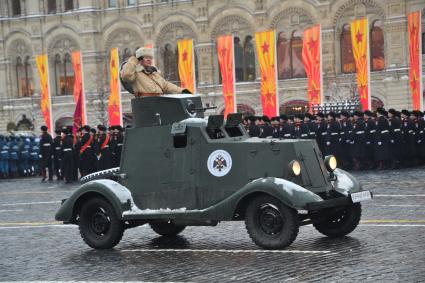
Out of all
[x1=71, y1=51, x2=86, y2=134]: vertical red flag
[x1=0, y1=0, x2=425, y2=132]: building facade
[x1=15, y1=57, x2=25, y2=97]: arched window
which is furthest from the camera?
[x1=15, y1=57, x2=25, y2=97]: arched window

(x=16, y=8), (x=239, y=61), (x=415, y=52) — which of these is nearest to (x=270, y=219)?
(x=415, y=52)

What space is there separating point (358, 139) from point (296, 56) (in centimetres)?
2169

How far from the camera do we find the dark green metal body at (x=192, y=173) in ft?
32.3

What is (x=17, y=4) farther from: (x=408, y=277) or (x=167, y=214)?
(x=408, y=277)

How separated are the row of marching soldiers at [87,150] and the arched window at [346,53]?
19757 mm

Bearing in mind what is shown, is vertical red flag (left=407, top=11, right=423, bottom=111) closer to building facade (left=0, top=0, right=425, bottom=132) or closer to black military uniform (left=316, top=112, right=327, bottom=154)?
black military uniform (left=316, top=112, right=327, bottom=154)

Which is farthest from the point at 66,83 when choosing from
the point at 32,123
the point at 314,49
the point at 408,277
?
the point at 408,277

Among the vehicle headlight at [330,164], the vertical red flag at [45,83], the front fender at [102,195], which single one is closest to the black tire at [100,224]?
the front fender at [102,195]

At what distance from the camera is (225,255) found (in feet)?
32.0

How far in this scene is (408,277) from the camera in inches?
307

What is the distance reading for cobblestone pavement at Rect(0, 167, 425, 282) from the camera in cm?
841

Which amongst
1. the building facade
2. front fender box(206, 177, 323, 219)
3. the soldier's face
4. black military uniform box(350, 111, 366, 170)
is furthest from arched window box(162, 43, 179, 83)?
front fender box(206, 177, 323, 219)

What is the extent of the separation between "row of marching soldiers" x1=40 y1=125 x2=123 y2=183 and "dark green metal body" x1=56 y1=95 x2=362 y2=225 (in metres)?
14.6

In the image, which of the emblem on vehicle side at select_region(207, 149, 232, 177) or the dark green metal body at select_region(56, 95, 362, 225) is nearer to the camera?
the dark green metal body at select_region(56, 95, 362, 225)
